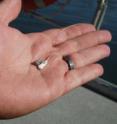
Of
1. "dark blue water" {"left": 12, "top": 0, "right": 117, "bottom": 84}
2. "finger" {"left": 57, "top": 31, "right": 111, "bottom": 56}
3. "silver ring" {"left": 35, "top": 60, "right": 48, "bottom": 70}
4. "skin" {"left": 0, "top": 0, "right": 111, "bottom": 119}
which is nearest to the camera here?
"skin" {"left": 0, "top": 0, "right": 111, "bottom": 119}

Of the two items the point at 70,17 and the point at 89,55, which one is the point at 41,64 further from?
the point at 70,17

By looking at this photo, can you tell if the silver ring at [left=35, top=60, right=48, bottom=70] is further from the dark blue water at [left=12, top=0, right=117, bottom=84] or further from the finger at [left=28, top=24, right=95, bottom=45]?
the dark blue water at [left=12, top=0, right=117, bottom=84]

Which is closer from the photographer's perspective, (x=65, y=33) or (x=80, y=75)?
(x=80, y=75)

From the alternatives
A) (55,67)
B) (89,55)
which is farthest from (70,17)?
(55,67)

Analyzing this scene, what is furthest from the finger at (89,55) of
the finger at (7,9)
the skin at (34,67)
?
the finger at (7,9)

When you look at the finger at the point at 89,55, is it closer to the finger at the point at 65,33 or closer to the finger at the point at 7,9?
the finger at the point at 65,33

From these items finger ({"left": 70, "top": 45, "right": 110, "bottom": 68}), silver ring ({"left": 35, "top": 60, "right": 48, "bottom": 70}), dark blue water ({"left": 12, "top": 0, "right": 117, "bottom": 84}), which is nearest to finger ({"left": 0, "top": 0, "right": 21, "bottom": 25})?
silver ring ({"left": 35, "top": 60, "right": 48, "bottom": 70})

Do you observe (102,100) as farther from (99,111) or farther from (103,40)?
(103,40)
